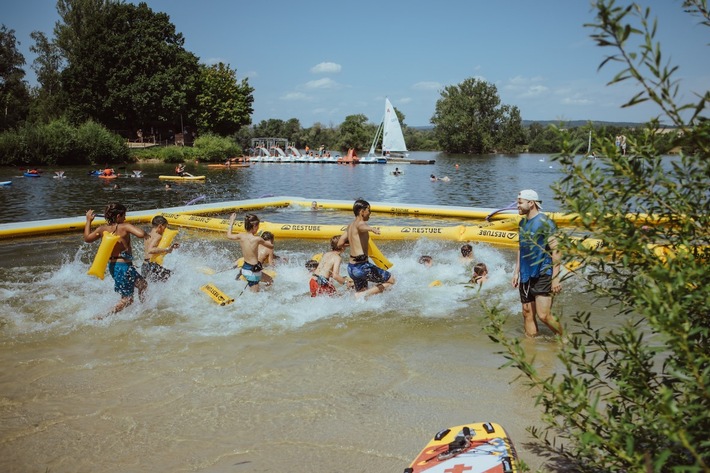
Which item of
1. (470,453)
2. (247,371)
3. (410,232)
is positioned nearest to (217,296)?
(247,371)

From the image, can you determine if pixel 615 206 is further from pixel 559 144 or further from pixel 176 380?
pixel 176 380

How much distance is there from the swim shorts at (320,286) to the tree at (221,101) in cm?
5600

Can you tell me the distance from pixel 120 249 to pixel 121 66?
2121 inches

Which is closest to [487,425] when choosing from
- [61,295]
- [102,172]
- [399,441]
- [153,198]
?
[399,441]

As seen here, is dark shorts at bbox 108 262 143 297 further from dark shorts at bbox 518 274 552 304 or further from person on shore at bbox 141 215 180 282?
dark shorts at bbox 518 274 552 304

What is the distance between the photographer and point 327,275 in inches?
350

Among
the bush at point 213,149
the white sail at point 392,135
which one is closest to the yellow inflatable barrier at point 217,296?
the bush at point 213,149

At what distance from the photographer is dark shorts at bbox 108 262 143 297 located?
7844 millimetres

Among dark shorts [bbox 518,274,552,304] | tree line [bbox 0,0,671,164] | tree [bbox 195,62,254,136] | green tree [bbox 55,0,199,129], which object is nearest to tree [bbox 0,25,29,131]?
tree line [bbox 0,0,671,164]

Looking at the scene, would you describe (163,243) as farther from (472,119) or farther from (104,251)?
(472,119)

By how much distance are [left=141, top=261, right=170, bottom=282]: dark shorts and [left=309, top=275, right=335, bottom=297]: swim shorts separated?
248cm

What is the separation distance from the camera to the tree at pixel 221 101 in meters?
61.3

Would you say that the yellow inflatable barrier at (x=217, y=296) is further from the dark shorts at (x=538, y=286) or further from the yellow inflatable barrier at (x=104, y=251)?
the dark shorts at (x=538, y=286)

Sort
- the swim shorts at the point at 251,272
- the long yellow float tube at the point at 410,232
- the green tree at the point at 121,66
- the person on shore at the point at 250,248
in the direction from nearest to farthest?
the person on shore at the point at 250,248 < the swim shorts at the point at 251,272 < the long yellow float tube at the point at 410,232 < the green tree at the point at 121,66
